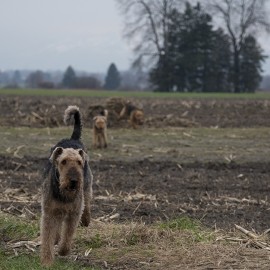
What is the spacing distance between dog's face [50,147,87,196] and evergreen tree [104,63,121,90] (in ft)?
346

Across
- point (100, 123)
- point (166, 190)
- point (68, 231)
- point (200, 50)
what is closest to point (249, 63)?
point (200, 50)

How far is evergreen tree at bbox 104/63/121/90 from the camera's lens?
113438 mm

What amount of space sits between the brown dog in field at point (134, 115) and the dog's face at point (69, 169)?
1949cm

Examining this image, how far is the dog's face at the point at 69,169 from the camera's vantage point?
6582mm

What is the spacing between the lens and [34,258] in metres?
7.54

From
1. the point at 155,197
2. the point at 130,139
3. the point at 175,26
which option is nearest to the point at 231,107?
the point at 130,139

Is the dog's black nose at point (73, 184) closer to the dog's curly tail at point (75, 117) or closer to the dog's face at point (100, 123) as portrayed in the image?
the dog's curly tail at point (75, 117)

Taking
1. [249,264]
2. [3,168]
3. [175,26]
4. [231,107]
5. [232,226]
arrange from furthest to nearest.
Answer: [175,26], [231,107], [3,168], [232,226], [249,264]

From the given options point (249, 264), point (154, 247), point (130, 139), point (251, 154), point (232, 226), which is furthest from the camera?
point (130, 139)

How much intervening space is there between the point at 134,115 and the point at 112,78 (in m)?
88.3

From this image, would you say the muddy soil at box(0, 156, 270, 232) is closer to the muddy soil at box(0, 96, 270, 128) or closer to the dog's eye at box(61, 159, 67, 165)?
the dog's eye at box(61, 159, 67, 165)

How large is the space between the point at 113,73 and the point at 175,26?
4438cm

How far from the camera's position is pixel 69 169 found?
261 inches

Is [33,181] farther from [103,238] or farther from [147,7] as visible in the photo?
[147,7]
